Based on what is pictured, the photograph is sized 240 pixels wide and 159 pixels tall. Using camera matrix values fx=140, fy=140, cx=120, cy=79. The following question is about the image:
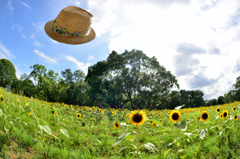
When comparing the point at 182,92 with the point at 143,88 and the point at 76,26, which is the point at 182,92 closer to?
the point at 143,88

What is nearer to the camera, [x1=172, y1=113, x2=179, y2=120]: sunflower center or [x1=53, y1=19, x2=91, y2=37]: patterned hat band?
[x1=172, y1=113, x2=179, y2=120]: sunflower center

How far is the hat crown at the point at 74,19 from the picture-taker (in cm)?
291

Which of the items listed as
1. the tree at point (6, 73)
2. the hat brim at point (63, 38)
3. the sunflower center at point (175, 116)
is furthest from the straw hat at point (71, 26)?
the tree at point (6, 73)

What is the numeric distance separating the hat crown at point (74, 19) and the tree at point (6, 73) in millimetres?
34478

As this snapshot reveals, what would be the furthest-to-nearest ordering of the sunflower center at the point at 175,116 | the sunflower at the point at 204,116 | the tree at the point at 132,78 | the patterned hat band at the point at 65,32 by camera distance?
the tree at the point at 132,78
the patterned hat band at the point at 65,32
the sunflower at the point at 204,116
the sunflower center at the point at 175,116

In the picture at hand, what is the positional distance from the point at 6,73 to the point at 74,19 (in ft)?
118

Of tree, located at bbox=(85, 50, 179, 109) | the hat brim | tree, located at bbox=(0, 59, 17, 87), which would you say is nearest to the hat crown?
the hat brim

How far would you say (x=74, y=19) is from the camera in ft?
9.71

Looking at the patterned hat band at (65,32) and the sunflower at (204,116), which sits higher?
the patterned hat band at (65,32)

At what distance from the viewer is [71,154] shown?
82.4 inches

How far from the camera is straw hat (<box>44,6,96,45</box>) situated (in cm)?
294

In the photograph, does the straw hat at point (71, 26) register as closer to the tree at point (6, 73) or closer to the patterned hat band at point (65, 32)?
the patterned hat band at point (65, 32)

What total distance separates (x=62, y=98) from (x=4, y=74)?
15.6m

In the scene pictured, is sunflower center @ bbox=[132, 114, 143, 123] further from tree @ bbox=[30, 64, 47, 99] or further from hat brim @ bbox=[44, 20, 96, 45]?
tree @ bbox=[30, 64, 47, 99]
